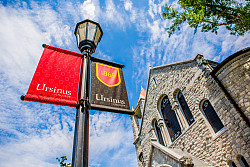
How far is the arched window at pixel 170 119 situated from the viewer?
10.6 metres

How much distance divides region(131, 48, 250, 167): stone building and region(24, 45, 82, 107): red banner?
5862 mm

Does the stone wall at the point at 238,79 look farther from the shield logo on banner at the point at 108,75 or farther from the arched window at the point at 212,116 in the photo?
the shield logo on banner at the point at 108,75

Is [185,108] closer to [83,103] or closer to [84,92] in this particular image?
[84,92]

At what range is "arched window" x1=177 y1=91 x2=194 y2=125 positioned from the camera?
9.57 meters

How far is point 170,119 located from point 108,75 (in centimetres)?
863

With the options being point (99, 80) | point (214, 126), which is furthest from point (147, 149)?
point (99, 80)

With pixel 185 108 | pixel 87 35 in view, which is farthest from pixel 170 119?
pixel 87 35

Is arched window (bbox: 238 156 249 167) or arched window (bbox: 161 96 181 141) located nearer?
arched window (bbox: 238 156 249 167)

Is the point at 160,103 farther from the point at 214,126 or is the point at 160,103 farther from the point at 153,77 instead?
the point at 214,126

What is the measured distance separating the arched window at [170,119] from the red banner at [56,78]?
878 centimetres

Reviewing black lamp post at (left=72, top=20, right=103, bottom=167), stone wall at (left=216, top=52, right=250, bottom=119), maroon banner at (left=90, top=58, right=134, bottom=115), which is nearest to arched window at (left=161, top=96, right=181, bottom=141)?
stone wall at (left=216, top=52, right=250, bottom=119)

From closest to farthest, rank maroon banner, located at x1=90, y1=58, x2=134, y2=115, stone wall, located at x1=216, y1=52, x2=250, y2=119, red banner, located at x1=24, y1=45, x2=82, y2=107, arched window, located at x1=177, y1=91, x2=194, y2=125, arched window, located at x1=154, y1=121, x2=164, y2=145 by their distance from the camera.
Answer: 1. red banner, located at x1=24, y1=45, x2=82, y2=107
2. maroon banner, located at x1=90, y1=58, x2=134, y2=115
3. stone wall, located at x1=216, y1=52, x2=250, y2=119
4. arched window, located at x1=177, y1=91, x2=194, y2=125
5. arched window, located at x1=154, y1=121, x2=164, y2=145

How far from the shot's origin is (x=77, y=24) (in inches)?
160

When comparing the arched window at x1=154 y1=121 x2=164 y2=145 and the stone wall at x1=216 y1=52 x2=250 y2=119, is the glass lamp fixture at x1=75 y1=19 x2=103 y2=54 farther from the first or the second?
the arched window at x1=154 y1=121 x2=164 y2=145
